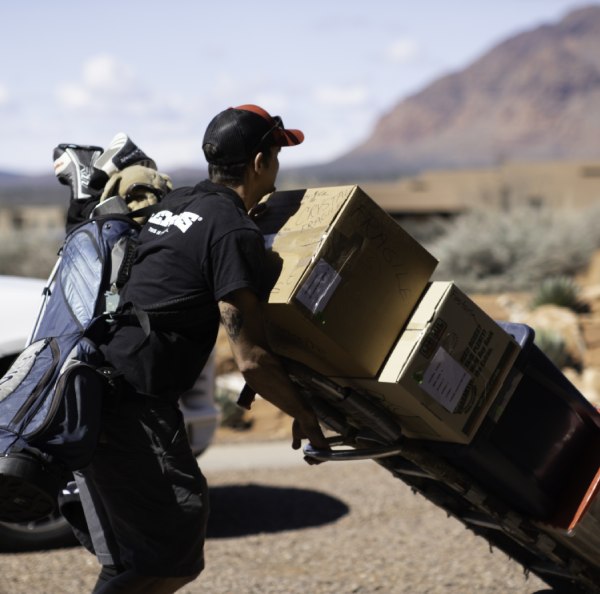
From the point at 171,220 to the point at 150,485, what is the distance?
851 mm

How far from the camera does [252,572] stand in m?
5.81

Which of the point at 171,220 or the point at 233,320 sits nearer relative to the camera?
the point at 233,320

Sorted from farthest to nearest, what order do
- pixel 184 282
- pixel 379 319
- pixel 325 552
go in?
1. pixel 325 552
2. pixel 379 319
3. pixel 184 282

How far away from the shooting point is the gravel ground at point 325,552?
552 cm

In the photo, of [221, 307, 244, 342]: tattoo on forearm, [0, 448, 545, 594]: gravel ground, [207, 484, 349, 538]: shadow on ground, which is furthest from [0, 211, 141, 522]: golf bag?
Answer: [207, 484, 349, 538]: shadow on ground

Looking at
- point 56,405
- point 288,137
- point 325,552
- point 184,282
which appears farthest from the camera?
point 325,552

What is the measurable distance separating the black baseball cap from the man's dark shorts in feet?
2.71

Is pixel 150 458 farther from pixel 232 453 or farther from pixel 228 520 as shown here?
pixel 232 453

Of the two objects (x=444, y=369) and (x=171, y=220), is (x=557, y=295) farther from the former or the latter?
(x=171, y=220)

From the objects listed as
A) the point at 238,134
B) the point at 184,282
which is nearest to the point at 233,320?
the point at 184,282

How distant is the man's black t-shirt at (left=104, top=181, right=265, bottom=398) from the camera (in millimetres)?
3461

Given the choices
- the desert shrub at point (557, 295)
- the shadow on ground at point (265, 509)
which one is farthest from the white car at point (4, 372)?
the desert shrub at point (557, 295)

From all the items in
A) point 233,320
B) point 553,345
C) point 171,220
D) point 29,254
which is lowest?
point 29,254

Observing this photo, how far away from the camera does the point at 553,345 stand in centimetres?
1176
